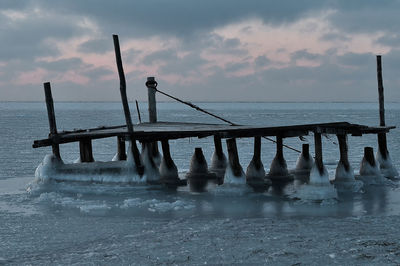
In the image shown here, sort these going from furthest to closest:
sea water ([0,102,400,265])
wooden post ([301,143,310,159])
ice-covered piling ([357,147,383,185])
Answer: wooden post ([301,143,310,159]) < ice-covered piling ([357,147,383,185]) < sea water ([0,102,400,265])

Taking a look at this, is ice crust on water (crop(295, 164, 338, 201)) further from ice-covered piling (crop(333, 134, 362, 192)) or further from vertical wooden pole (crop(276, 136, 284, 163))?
vertical wooden pole (crop(276, 136, 284, 163))

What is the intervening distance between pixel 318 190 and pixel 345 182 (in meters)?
1.84

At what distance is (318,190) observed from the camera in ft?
44.5

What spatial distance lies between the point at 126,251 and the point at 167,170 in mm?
7449

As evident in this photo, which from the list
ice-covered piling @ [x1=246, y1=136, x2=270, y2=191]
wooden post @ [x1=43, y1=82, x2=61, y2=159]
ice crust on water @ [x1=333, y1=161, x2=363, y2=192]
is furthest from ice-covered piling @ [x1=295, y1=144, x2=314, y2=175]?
wooden post @ [x1=43, y1=82, x2=61, y2=159]

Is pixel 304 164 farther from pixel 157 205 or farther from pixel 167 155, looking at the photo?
pixel 157 205

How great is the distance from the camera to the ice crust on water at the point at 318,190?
1346cm

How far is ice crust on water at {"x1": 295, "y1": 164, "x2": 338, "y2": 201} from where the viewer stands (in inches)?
530

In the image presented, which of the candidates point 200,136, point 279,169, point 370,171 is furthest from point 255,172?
point 370,171

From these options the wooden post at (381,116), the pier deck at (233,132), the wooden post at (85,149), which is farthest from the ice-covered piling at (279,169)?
the wooden post at (85,149)

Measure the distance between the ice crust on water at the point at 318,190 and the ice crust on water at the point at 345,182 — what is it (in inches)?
57.4

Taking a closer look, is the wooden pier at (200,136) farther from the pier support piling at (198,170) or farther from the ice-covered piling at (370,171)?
the ice-covered piling at (370,171)

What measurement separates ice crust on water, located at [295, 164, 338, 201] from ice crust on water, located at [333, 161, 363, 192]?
1.46 meters

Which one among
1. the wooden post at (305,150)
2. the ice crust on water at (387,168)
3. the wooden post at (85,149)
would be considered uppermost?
the wooden post at (85,149)
